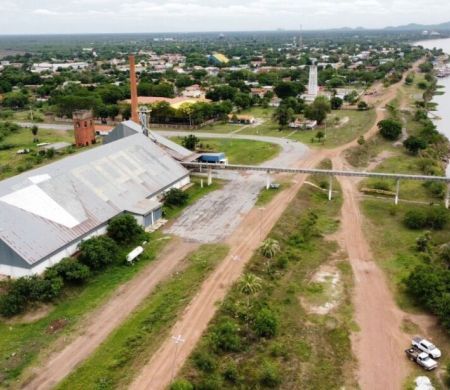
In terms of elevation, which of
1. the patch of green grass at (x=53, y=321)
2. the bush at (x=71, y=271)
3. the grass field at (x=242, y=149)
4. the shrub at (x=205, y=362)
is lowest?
the grass field at (x=242, y=149)

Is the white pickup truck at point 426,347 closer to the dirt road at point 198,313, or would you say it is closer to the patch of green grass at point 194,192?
the dirt road at point 198,313

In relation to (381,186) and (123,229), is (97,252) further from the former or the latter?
(381,186)

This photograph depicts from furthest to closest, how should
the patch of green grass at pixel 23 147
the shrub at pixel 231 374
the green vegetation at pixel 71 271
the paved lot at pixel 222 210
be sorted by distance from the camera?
the patch of green grass at pixel 23 147 < the paved lot at pixel 222 210 < the green vegetation at pixel 71 271 < the shrub at pixel 231 374

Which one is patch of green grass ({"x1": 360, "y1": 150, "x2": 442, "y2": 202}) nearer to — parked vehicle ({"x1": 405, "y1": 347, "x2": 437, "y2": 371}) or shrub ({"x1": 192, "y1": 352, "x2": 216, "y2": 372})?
parked vehicle ({"x1": 405, "y1": 347, "x2": 437, "y2": 371})

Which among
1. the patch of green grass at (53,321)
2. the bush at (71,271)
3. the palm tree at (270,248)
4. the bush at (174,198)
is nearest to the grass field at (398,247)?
the palm tree at (270,248)

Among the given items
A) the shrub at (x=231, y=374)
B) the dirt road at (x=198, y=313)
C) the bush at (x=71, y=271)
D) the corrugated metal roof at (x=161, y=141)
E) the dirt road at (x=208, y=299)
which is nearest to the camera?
the shrub at (x=231, y=374)

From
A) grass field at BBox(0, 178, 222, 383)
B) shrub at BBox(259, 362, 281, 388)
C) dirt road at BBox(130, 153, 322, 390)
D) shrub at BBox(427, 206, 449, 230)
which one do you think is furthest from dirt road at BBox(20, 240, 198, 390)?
shrub at BBox(427, 206, 449, 230)
